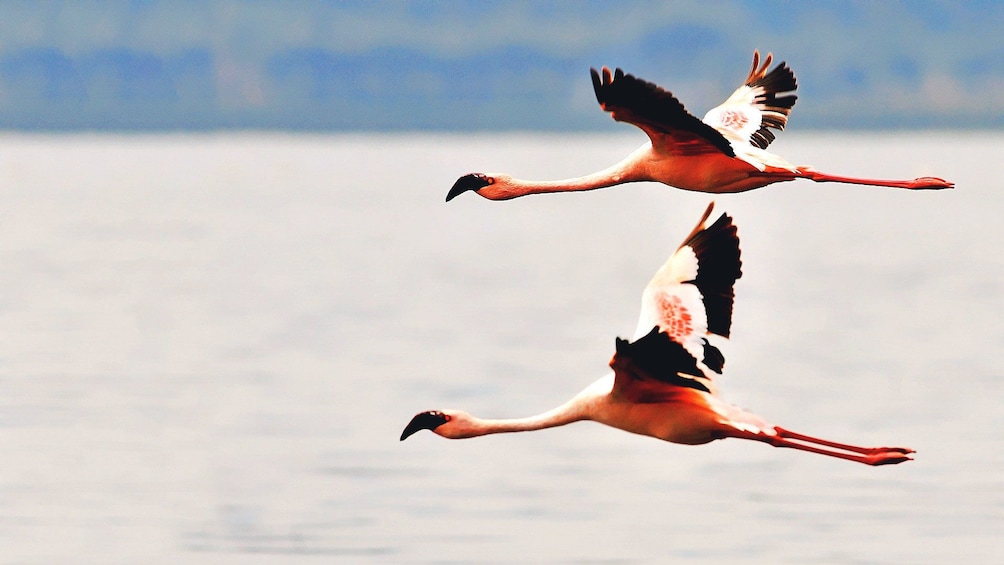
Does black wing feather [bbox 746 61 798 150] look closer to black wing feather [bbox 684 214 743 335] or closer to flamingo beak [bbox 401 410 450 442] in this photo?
black wing feather [bbox 684 214 743 335]

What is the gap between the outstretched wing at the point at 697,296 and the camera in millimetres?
19484

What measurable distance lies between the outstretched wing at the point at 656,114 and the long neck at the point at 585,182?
0.29 m

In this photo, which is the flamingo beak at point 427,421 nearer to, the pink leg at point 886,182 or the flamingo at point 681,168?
the flamingo at point 681,168

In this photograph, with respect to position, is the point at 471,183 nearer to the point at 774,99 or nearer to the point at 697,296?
the point at 697,296

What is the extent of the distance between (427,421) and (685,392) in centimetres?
251

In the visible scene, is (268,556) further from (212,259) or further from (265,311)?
(212,259)

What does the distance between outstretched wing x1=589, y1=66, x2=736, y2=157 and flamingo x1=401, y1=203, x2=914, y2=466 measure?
68 cm

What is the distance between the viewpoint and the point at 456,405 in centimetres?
3341

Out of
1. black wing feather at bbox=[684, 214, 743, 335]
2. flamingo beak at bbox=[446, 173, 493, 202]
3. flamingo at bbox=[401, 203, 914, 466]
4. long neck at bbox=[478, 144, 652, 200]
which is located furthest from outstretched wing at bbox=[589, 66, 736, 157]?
flamingo beak at bbox=[446, 173, 493, 202]

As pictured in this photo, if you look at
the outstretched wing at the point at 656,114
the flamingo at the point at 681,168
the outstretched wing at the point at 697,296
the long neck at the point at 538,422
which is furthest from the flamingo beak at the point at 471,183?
the long neck at the point at 538,422

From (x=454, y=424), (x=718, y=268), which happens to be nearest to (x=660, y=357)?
(x=718, y=268)

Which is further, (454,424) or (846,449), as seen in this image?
(454,424)

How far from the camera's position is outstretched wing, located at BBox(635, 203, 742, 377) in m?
19.5

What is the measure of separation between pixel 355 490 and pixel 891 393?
40.6ft
